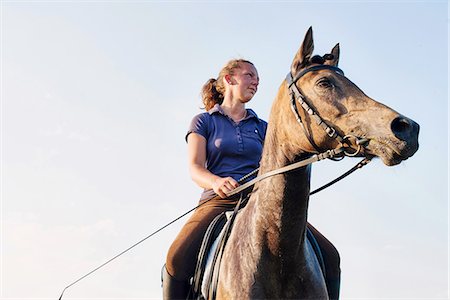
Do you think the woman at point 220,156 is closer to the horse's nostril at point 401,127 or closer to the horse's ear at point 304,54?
the horse's ear at point 304,54

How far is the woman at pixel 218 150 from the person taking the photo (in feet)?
24.7

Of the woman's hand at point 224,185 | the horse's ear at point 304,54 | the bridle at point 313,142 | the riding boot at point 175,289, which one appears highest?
the horse's ear at point 304,54

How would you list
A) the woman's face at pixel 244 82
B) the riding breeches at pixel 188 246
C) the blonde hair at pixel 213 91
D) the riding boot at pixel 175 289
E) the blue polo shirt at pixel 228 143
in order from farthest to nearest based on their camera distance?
the blonde hair at pixel 213 91, the woman's face at pixel 244 82, the blue polo shirt at pixel 228 143, the riding boot at pixel 175 289, the riding breeches at pixel 188 246

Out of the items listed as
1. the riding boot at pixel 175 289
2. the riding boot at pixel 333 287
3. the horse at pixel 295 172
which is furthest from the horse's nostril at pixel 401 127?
the riding boot at pixel 175 289

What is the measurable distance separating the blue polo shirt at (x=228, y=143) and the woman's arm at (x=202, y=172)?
91 mm

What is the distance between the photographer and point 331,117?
6.31 m

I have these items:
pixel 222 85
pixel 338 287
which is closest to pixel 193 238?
pixel 338 287

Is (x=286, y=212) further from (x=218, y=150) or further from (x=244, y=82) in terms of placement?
(x=244, y=82)

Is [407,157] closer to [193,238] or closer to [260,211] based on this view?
[260,211]

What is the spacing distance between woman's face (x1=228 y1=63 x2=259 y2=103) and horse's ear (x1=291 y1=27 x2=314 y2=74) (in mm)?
1749

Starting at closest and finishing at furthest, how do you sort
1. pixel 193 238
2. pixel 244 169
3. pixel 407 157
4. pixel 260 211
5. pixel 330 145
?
pixel 407 157, pixel 330 145, pixel 260 211, pixel 193 238, pixel 244 169

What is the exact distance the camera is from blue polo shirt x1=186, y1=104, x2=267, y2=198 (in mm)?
8094

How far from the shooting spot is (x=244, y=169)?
809cm

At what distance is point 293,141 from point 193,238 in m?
1.72
